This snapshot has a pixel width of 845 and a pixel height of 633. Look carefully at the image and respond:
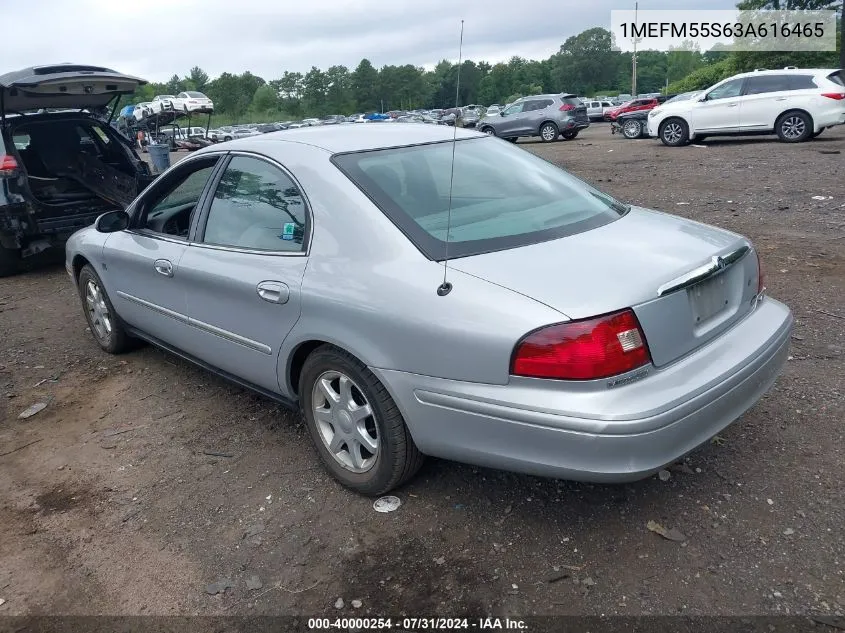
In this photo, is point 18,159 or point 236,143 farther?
point 18,159

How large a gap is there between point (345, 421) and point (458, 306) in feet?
2.86

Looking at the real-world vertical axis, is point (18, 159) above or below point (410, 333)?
above

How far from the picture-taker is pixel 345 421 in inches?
119

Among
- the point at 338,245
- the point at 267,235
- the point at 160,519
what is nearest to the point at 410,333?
the point at 338,245

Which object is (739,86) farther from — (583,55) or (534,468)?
(583,55)

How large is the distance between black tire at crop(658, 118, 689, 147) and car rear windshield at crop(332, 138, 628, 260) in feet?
46.8

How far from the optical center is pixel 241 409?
4.07 meters

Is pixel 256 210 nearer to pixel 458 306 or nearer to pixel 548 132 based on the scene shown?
pixel 458 306

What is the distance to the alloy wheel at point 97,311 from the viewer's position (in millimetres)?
4930

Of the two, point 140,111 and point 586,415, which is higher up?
point 140,111

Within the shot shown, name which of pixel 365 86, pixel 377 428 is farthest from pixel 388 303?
pixel 365 86

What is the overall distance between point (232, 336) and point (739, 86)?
15278mm

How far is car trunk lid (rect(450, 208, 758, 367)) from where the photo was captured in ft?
7.86

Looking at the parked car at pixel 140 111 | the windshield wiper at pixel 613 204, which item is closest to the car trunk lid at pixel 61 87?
the windshield wiper at pixel 613 204
